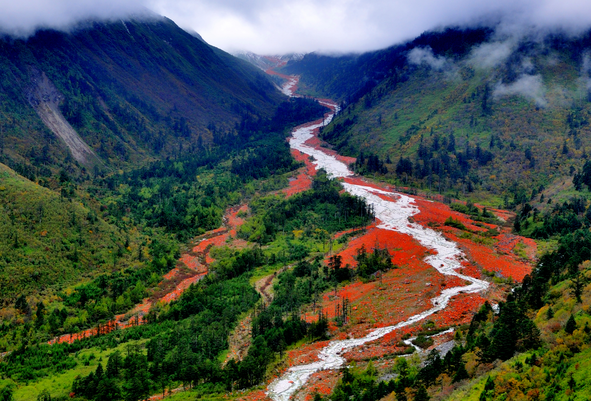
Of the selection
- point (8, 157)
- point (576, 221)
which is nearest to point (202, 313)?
point (576, 221)

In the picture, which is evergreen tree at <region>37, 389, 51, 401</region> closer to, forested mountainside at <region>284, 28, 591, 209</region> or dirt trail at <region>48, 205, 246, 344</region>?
Answer: dirt trail at <region>48, 205, 246, 344</region>

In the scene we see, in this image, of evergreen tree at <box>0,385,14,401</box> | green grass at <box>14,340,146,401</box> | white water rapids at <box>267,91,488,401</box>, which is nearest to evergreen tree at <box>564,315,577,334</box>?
white water rapids at <box>267,91,488,401</box>

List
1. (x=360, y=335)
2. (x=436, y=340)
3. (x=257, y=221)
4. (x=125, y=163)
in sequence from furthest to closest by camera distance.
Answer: (x=125, y=163) → (x=257, y=221) → (x=360, y=335) → (x=436, y=340)

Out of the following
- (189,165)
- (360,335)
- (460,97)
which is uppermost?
(460,97)

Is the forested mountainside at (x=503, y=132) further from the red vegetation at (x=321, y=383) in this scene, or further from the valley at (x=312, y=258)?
the red vegetation at (x=321, y=383)

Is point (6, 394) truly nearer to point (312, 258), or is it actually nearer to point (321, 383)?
point (321, 383)

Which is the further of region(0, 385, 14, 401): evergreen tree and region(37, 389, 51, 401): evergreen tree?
region(0, 385, 14, 401): evergreen tree

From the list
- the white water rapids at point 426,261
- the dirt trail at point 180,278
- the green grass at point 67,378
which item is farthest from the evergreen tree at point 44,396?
the white water rapids at point 426,261

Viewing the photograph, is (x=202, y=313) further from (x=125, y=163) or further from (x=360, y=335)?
(x=125, y=163)
